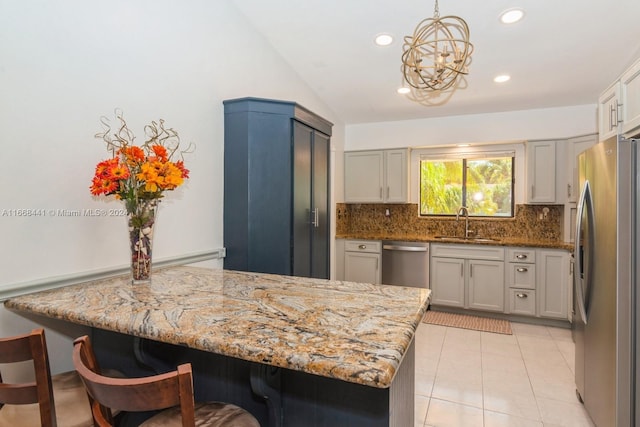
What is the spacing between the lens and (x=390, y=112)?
4.54 meters

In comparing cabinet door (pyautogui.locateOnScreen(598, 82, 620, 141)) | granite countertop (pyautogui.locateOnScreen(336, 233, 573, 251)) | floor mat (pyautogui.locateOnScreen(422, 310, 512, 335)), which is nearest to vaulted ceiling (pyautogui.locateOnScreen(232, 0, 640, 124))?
cabinet door (pyautogui.locateOnScreen(598, 82, 620, 141))

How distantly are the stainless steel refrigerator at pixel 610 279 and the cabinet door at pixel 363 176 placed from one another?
2804mm

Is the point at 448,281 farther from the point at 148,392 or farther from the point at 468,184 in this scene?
the point at 148,392

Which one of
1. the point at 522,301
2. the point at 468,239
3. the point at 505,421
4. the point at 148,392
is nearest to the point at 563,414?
the point at 505,421

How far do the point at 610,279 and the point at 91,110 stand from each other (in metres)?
2.85

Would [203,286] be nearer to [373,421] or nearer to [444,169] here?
[373,421]

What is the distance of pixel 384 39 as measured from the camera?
2938 mm

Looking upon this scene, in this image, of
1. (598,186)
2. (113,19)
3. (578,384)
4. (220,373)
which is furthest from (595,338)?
(113,19)

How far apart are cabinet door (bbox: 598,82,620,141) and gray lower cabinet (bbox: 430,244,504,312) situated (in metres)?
1.87

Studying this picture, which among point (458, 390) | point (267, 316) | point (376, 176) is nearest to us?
point (267, 316)

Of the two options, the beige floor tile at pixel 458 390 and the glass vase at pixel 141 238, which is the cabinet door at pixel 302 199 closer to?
the glass vase at pixel 141 238

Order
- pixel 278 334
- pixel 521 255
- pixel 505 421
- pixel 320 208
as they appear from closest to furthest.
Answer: pixel 278 334, pixel 505 421, pixel 320 208, pixel 521 255

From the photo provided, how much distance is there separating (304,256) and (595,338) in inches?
77.7

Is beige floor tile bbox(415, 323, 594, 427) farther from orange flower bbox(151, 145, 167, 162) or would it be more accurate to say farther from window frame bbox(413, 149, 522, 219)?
orange flower bbox(151, 145, 167, 162)
